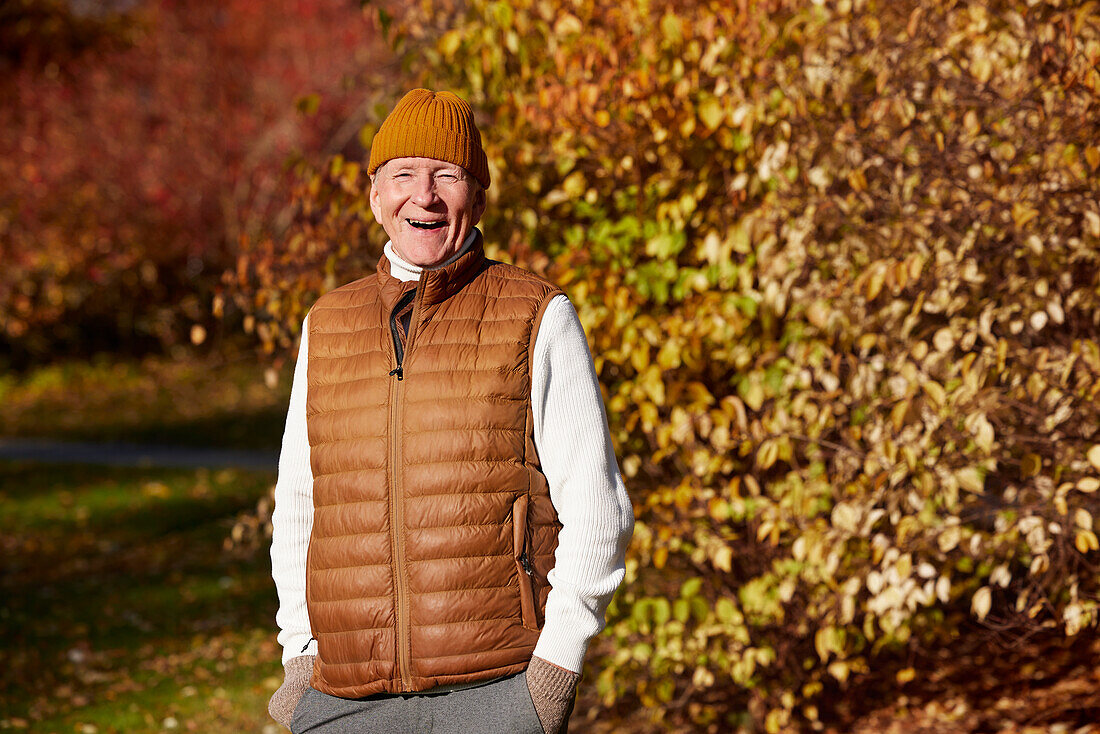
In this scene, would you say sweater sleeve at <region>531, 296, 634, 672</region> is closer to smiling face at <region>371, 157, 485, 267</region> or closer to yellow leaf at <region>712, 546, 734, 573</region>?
smiling face at <region>371, 157, 485, 267</region>

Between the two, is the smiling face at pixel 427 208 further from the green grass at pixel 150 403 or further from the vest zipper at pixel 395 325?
the green grass at pixel 150 403

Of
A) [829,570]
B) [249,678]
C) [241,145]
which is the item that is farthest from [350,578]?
[241,145]

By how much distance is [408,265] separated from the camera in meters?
2.40

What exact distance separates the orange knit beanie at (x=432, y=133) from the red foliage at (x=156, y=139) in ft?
58.8

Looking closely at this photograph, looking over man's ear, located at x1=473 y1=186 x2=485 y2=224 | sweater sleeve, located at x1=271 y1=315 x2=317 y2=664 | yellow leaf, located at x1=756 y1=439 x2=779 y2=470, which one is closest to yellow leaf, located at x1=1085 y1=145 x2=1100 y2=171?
yellow leaf, located at x1=756 y1=439 x2=779 y2=470

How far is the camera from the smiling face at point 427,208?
2.34 m

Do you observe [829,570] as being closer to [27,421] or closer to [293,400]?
[293,400]

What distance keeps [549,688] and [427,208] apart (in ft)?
3.19

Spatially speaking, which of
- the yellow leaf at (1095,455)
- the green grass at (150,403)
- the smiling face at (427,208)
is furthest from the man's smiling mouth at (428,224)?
the green grass at (150,403)

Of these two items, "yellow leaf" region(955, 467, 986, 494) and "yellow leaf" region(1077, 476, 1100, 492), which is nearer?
"yellow leaf" region(1077, 476, 1100, 492)

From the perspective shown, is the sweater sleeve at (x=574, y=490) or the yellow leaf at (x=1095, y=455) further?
the yellow leaf at (x=1095, y=455)

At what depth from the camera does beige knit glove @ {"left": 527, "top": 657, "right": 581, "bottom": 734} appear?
7.22 ft

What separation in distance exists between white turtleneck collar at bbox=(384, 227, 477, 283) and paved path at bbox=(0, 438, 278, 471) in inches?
456

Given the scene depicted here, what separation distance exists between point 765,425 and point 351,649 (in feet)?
8.05
